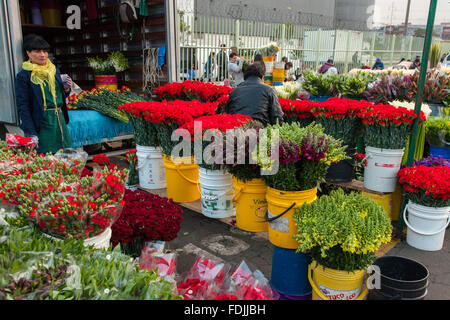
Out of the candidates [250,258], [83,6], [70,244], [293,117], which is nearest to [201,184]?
[250,258]

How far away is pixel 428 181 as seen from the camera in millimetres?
3256

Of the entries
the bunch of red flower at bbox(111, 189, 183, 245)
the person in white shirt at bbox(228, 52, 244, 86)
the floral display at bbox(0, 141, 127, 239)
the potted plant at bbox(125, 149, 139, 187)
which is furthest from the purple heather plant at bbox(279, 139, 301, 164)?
the person in white shirt at bbox(228, 52, 244, 86)

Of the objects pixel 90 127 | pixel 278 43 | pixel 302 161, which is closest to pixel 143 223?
pixel 302 161

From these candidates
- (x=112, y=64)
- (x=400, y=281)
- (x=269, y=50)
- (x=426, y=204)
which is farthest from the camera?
(x=269, y=50)

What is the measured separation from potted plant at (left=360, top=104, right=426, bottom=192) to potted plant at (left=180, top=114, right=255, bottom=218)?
129 centimetres

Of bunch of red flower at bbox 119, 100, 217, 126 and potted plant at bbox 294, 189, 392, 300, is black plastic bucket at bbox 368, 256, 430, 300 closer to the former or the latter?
potted plant at bbox 294, 189, 392, 300

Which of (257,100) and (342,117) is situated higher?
(257,100)

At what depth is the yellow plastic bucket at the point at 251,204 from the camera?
9.96 ft

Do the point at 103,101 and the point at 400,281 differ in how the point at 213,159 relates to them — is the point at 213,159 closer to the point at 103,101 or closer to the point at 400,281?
the point at 400,281

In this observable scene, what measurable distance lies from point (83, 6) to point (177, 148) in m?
4.89

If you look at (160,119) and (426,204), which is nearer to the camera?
(426,204)

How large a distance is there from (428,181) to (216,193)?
1.95 meters

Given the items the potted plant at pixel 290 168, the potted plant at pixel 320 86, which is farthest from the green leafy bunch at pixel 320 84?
the potted plant at pixel 290 168
